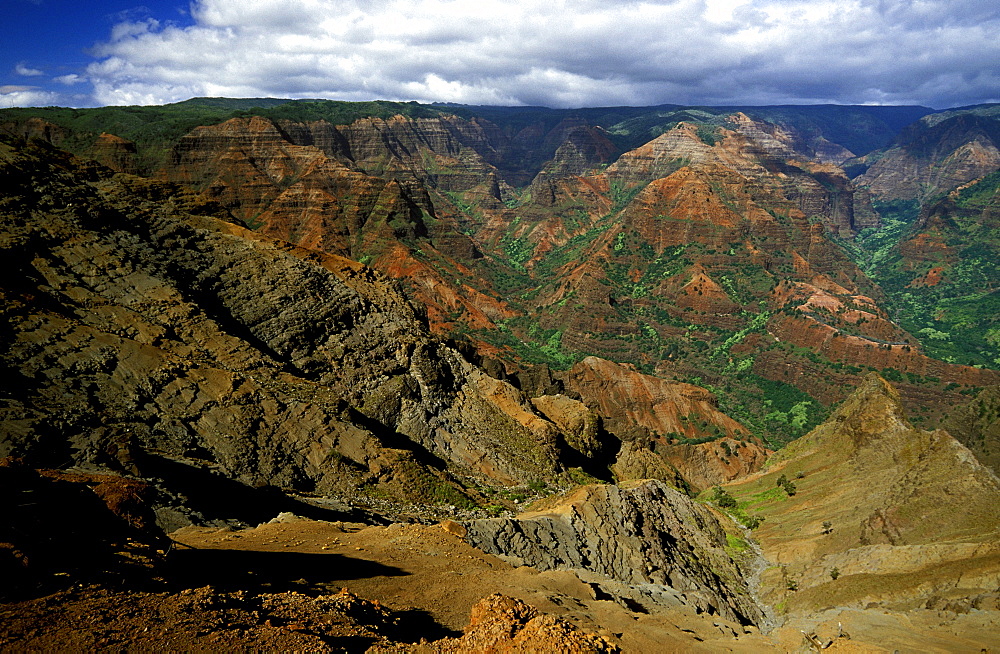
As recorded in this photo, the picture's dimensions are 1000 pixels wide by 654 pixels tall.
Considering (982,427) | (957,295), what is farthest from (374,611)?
(957,295)

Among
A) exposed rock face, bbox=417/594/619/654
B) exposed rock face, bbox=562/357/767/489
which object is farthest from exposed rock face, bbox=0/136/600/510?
exposed rock face, bbox=562/357/767/489

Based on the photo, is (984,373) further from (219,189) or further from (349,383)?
(219,189)

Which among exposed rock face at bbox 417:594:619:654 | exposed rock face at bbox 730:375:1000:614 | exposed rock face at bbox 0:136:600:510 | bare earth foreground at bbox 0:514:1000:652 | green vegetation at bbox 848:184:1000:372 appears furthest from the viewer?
green vegetation at bbox 848:184:1000:372

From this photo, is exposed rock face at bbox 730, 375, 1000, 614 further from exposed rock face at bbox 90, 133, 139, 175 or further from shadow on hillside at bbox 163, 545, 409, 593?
exposed rock face at bbox 90, 133, 139, 175

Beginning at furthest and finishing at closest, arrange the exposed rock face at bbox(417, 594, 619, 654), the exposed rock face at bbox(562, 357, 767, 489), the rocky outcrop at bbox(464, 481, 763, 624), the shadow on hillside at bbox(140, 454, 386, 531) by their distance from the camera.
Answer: the exposed rock face at bbox(562, 357, 767, 489)
the rocky outcrop at bbox(464, 481, 763, 624)
the shadow on hillside at bbox(140, 454, 386, 531)
the exposed rock face at bbox(417, 594, 619, 654)

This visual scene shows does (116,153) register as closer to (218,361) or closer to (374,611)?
(218,361)
